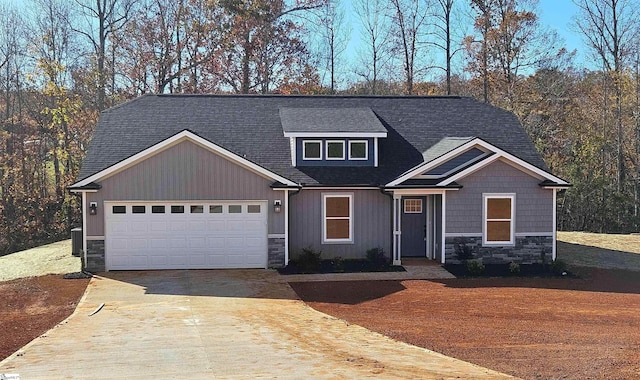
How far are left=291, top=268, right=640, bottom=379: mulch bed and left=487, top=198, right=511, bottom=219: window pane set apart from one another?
2281 millimetres

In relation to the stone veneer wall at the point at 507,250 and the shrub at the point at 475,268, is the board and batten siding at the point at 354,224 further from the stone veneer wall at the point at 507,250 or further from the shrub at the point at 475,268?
the shrub at the point at 475,268

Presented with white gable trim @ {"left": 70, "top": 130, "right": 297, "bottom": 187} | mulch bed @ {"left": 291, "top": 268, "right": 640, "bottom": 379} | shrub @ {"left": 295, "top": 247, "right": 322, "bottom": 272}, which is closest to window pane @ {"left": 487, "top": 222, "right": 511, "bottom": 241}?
mulch bed @ {"left": 291, "top": 268, "right": 640, "bottom": 379}

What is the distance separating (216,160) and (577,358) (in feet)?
36.4

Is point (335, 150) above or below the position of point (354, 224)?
above

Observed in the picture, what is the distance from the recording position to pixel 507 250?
57.7 ft

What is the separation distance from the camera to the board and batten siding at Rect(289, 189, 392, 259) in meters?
17.9

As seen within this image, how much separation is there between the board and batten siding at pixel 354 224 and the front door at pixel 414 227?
3.03 ft

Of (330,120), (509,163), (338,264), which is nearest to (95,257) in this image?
(338,264)

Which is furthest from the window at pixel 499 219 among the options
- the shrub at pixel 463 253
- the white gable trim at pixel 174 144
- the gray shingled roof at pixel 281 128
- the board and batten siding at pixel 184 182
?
the board and batten siding at pixel 184 182

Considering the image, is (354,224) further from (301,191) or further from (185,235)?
(185,235)

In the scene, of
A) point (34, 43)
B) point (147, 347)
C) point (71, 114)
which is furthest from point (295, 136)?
point (34, 43)

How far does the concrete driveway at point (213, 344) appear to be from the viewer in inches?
296

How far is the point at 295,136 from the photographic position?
727 inches

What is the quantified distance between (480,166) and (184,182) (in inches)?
334
